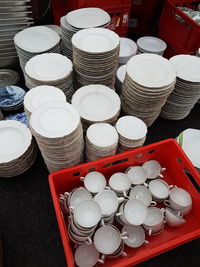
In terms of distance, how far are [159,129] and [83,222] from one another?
107 cm

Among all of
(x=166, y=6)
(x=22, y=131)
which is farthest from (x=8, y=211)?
(x=166, y=6)

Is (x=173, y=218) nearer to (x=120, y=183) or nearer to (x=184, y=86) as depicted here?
(x=120, y=183)

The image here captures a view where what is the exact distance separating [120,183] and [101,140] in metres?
0.26

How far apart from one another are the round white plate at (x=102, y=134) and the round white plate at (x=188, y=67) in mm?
650

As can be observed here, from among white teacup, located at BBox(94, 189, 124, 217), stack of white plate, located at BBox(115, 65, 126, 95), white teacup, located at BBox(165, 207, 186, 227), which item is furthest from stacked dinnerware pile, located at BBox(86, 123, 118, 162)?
stack of white plate, located at BBox(115, 65, 126, 95)

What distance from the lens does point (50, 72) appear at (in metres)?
1.40

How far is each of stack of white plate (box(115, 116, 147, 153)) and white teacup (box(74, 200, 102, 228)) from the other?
14.9 inches

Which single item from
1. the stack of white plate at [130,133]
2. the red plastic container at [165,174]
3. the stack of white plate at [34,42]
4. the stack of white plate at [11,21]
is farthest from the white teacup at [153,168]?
the stack of white plate at [11,21]

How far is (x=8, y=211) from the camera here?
1362 mm

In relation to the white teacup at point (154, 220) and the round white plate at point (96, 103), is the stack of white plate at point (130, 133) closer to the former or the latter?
the round white plate at point (96, 103)

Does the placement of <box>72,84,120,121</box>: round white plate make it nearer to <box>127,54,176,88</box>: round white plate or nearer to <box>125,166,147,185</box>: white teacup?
<box>127,54,176,88</box>: round white plate

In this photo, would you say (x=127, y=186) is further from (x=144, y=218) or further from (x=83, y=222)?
(x=83, y=222)

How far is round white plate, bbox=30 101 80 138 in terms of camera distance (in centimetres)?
102

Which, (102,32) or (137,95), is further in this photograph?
(102,32)
